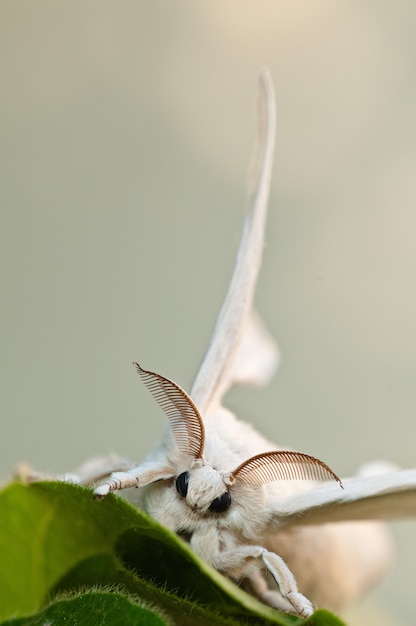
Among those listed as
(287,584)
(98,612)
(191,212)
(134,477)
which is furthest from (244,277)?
(191,212)

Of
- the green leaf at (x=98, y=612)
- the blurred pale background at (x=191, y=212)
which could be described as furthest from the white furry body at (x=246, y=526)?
the blurred pale background at (x=191, y=212)

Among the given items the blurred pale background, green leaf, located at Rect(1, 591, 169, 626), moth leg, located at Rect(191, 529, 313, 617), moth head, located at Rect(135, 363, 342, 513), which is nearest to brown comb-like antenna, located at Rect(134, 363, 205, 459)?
moth head, located at Rect(135, 363, 342, 513)

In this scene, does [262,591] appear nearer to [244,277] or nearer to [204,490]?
[204,490]

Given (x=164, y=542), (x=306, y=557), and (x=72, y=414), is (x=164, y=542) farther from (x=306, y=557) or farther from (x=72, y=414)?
(x=72, y=414)

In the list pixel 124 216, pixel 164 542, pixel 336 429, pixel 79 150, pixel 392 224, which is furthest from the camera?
pixel 79 150

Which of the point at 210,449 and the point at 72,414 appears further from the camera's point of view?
the point at 72,414

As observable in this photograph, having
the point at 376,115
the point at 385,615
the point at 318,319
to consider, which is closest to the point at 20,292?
the point at 318,319

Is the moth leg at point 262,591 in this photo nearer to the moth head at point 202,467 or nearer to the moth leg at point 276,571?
the moth leg at point 276,571
